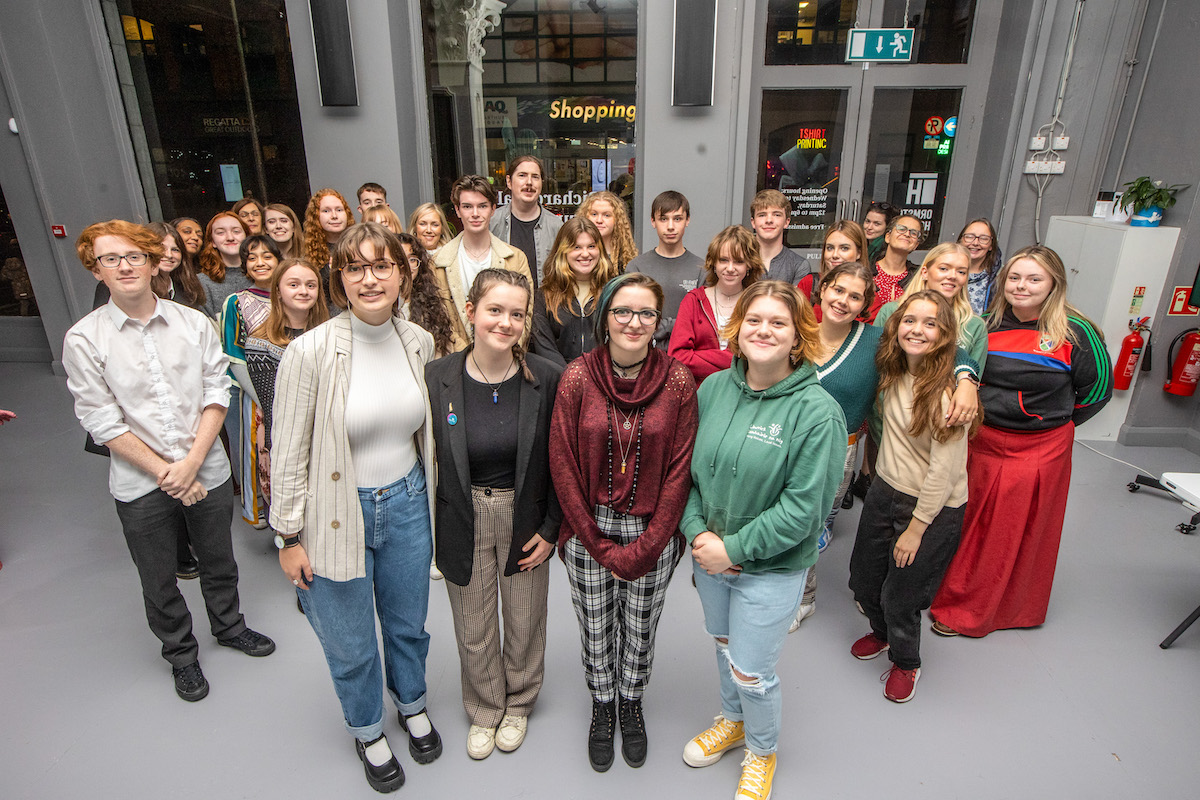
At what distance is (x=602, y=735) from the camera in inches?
89.3

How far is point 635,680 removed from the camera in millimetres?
2252

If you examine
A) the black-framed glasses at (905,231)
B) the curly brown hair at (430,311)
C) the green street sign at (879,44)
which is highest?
the green street sign at (879,44)

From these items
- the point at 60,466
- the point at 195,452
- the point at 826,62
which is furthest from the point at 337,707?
the point at 826,62

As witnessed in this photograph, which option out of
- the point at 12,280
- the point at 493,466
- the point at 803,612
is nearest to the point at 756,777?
the point at 803,612

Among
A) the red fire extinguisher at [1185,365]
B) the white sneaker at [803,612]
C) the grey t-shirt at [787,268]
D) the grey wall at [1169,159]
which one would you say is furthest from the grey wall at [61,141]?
the red fire extinguisher at [1185,365]

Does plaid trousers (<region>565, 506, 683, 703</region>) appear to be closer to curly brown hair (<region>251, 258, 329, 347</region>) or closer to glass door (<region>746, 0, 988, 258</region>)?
curly brown hair (<region>251, 258, 329, 347</region>)

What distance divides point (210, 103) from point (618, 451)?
6.56 metres

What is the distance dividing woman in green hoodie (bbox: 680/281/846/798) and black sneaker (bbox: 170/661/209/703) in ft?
6.78

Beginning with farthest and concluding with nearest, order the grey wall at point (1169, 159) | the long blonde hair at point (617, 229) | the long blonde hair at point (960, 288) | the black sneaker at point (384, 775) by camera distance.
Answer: the grey wall at point (1169, 159) → the long blonde hair at point (617, 229) → the long blonde hair at point (960, 288) → the black sneaker at point (384, 775)

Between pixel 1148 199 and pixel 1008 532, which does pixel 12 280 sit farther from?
pixel 1148 199

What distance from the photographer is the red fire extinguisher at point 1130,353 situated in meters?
4.66

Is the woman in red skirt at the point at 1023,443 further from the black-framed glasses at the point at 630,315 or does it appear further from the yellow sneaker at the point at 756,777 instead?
the black-framed glasses at the point at 630,315

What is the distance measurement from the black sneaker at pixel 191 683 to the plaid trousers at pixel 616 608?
160cm

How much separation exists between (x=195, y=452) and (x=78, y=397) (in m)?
0.41
